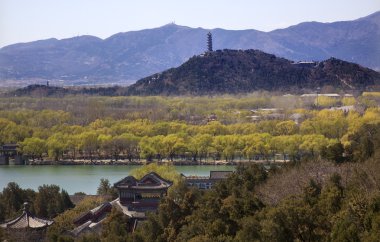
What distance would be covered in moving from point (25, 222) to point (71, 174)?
49.6 ft

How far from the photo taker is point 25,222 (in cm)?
1351

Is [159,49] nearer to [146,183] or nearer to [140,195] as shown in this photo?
[146,183]

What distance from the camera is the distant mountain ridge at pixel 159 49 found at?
5773 inches

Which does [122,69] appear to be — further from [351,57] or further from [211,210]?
[211,210]

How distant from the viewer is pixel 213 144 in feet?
110

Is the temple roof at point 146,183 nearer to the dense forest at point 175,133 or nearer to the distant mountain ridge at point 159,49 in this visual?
the dense forest at point 175,133

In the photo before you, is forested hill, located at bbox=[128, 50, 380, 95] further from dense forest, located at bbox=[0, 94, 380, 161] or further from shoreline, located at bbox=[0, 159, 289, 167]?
shoreline, located at bbox=[0, 159, 289, 167]

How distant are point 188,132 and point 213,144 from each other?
3.97 m

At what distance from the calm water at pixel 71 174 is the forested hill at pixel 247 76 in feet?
113

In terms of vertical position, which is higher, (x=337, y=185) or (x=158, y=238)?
(x=337, y=185)

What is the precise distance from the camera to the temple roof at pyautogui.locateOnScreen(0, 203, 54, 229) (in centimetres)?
1342

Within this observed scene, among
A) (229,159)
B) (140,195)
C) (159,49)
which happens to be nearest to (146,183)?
(140,195)

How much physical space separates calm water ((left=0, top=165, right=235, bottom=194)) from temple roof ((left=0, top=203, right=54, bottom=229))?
27.2 feet

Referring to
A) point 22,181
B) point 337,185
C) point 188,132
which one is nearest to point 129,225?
point 337,185
